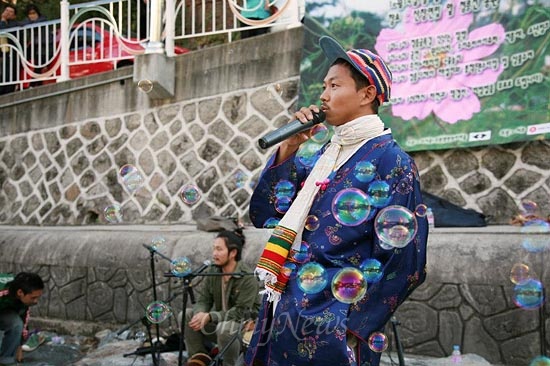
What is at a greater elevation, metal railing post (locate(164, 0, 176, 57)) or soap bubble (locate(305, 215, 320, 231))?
metal railing post (locate(164, 0, 176, 57))

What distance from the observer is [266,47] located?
8.36 meters

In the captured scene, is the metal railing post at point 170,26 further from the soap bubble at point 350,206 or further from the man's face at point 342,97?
the soap bubble at point 350,206

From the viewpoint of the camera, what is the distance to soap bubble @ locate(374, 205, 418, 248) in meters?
2.59

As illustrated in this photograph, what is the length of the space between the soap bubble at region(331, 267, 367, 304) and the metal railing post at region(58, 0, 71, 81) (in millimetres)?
8449

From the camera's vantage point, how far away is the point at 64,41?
33.2 feet

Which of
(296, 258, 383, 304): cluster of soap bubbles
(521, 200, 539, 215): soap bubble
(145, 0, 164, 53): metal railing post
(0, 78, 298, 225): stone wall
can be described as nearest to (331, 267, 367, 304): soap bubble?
(296, 258, 383, 304): cluster of soap bubbles

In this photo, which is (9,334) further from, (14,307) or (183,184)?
(183,184)

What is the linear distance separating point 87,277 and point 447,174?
4024mm

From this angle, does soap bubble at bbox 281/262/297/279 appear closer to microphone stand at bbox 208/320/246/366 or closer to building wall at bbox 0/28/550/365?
microphone stand at bbox 208/320/246/366

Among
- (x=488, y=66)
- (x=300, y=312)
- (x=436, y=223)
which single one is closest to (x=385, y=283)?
(x=300, y=312)

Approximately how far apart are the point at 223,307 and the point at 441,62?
322 centimetres

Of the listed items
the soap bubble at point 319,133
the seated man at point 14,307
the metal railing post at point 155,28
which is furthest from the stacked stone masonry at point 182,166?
the soap bubble at point 319,133

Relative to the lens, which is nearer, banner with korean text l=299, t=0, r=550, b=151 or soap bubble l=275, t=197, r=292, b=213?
soap bubble l=275, t=197, r=292, b=213

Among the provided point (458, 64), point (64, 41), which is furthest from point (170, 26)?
point (458, 64)
